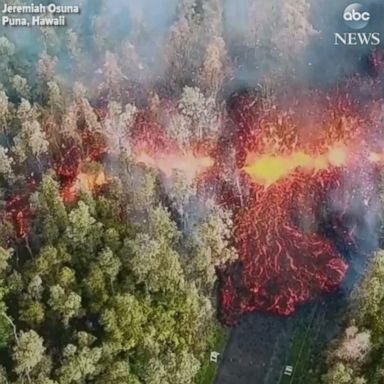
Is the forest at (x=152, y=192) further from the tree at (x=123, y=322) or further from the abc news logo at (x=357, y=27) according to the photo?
the abc news logo at (x=357, y=27)

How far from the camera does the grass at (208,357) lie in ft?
37.8

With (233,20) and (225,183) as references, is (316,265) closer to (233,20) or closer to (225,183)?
(225,183)

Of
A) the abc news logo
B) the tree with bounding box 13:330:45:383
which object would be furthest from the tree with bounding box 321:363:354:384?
the abc news logo

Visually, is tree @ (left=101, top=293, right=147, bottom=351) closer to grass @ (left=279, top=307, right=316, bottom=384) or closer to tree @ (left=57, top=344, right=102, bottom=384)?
tree @ (left=57, top=344, right=102, bottom=384)

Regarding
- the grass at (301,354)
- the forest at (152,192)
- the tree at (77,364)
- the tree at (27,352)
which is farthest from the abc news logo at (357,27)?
the tree at (27,352)

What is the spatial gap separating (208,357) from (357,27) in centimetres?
571

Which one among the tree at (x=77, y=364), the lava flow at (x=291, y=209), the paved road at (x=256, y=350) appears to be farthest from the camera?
the lava flow at (x=291, y=209)

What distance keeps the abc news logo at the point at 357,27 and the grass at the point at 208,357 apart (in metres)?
5.06

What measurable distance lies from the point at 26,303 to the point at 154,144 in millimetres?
3706

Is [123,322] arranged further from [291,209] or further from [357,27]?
[357,27]

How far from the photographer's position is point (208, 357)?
1163 cm

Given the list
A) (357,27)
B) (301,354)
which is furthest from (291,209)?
(357,27)

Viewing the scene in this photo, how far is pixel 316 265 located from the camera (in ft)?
40.2

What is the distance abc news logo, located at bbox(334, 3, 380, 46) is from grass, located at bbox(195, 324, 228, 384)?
16.6 feet
